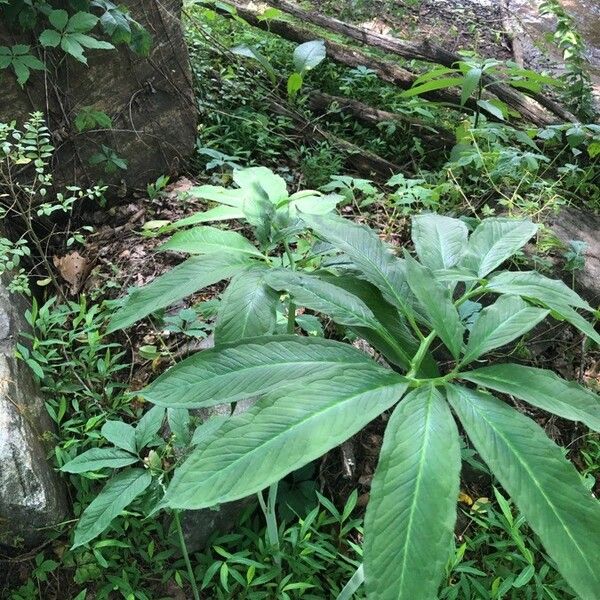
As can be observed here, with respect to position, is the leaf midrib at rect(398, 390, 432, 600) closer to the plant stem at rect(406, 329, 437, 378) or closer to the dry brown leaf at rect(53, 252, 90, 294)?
the plant stem at rect(406, 329, 437, 378)

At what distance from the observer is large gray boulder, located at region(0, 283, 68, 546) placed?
1.80 meters

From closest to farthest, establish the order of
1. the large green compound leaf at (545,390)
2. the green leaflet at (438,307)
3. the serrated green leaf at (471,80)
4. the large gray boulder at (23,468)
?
the large green compound leaf at (545,390), the green leaflet at (438,307), the large gray boulder at (23,468), the serrated green leaf at (471,80)

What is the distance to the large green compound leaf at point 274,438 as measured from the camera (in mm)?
887

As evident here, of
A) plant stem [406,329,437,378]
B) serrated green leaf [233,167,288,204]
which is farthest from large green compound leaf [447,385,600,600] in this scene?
serrated green leaf [233,167,288,204]

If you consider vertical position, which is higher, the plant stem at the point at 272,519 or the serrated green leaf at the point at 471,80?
the serrated green leaf at the point at 471,80

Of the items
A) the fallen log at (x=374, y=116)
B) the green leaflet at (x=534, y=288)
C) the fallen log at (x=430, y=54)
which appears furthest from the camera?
the fallen log at (x=430, y=54)

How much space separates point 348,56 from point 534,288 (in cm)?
368

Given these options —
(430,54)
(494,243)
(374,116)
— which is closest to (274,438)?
(494,243)

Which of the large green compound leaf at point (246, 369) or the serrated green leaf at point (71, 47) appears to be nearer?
the large green compound leaf at point (246, 369)

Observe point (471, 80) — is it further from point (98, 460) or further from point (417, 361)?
point (98, 460)

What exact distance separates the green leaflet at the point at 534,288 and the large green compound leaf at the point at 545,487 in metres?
0.34

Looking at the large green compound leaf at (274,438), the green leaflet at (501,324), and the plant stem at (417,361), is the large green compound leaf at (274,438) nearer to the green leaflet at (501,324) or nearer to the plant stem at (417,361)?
the plant stem at (417,361)

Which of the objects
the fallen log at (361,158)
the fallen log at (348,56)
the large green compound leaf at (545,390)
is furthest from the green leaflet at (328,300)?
the fallen log at (348,56)

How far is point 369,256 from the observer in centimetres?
137
